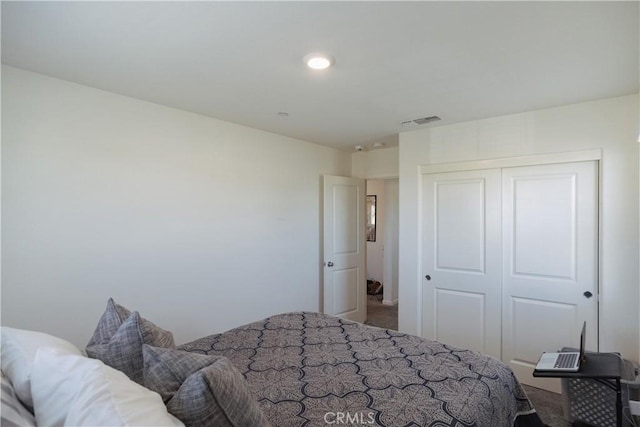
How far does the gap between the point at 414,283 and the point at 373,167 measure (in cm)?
181

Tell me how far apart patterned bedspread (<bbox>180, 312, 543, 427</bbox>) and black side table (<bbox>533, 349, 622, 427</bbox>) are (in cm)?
27

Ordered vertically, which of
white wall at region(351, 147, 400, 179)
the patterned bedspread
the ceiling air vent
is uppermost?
the ceiling air vent

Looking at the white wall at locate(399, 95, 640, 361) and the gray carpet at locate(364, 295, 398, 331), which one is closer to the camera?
the white wall at locate(399, 95, 640, 361)

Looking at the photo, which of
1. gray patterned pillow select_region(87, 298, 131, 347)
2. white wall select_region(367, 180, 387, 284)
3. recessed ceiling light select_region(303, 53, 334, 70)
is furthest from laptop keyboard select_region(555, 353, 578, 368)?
white wall select_region(367, 180, 387, 284)

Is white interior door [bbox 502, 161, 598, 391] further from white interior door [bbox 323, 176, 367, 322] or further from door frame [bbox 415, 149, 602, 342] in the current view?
white interior door [bbox 323, 176, 367, 322]

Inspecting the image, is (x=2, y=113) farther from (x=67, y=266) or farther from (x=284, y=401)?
(x=284, y=401)

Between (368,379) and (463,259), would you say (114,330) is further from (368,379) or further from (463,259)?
(463,259)

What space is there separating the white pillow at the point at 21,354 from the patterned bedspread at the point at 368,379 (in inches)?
31.0

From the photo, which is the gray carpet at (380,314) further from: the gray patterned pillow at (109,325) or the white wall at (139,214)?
the gray patterned pillow at (109,325)

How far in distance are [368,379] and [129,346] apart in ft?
3.48

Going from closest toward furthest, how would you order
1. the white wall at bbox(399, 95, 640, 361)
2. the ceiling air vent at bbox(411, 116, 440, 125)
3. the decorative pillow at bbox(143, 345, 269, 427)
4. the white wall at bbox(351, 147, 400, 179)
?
1. the decorative pillow at bbox(143, 345, 269, 427)
2. the white wall at bbox(399, 95, 640, 361)
3. the ceiling air vent at bbox(411, 116, 440, 125)
4. the white wall at bbox(351, 147, 400, 179)

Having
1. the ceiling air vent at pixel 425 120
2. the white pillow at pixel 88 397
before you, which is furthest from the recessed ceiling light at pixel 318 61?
the white pillow at pixel 88 397

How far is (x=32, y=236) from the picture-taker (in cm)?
225

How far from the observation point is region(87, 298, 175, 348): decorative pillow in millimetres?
1475
